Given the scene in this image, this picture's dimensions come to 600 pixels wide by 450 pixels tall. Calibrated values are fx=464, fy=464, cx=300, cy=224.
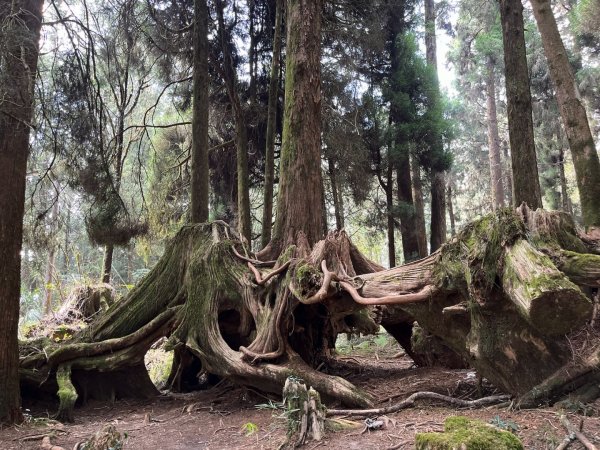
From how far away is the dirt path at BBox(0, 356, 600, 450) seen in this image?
3580 millimetres

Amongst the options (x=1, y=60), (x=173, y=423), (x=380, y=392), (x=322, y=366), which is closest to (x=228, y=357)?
(x=173, y=423)

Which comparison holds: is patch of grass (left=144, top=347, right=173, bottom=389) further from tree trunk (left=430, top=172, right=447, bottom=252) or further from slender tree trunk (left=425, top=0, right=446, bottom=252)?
tree trunk (left=430, top=172, right=447, bottom=252)

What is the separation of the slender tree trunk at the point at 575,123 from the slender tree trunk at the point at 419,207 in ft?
18.2

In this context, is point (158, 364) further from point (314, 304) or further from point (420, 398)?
point (420, 398)

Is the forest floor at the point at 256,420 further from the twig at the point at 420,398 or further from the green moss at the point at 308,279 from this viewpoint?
the green moss at the point at 308,279

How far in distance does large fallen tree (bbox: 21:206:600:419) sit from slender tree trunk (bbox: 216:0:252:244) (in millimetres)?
3661

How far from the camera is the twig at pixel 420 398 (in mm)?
4383

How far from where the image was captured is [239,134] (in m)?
11.8

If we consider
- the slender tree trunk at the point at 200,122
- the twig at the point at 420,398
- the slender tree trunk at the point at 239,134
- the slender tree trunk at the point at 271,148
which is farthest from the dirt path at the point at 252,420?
the slender tree trunk at the point at 239,134

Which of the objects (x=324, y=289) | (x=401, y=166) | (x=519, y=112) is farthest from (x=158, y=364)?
(x=519, y=112)

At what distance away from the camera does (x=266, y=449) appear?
13.0ft

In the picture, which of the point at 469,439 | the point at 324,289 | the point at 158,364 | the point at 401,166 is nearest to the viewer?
the point at 469,439

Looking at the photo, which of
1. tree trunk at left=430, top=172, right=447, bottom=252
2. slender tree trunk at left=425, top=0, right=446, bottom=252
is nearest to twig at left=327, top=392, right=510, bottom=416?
slender tree trunk at left=425, top=0, right=446, bottom=252

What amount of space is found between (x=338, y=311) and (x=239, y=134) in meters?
7.00
